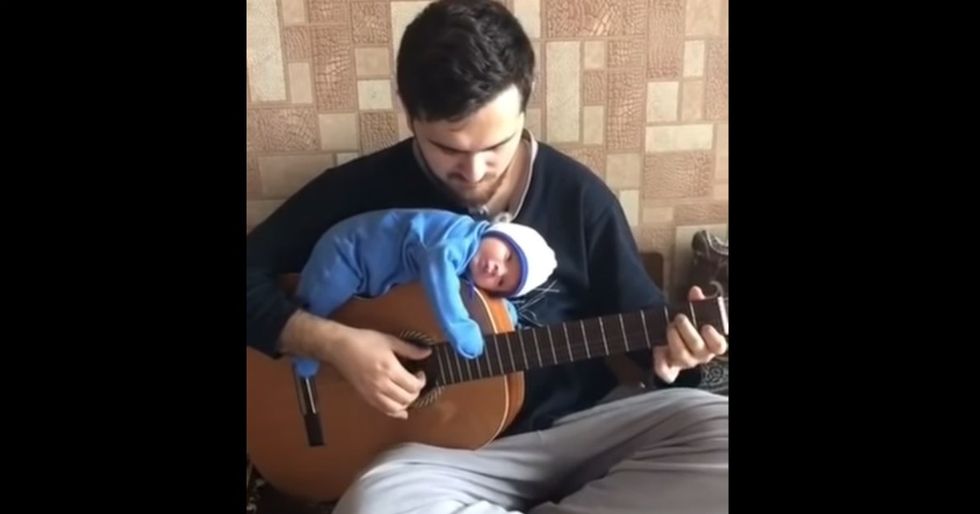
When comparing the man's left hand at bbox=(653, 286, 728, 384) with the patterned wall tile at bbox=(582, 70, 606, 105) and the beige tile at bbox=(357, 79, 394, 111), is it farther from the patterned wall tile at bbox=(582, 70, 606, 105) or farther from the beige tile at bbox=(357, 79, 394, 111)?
the beige tile at bbox=(357, 79, 394, 111)

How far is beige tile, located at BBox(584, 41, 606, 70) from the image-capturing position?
716 mm

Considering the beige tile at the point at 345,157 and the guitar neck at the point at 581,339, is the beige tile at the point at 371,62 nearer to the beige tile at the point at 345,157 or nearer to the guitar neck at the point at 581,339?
the beige tile at the point at 345,157

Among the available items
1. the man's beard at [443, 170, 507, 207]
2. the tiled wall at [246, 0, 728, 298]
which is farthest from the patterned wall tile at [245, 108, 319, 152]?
the man's beard at [443, 170, 507, 207]

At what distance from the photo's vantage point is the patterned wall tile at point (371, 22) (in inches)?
27.8

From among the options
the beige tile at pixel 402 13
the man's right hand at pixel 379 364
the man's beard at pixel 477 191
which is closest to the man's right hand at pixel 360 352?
the man's right hand at pixel 379 364

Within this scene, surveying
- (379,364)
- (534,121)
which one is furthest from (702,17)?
(379,364)

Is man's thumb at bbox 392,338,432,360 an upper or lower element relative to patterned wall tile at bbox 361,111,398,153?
lower

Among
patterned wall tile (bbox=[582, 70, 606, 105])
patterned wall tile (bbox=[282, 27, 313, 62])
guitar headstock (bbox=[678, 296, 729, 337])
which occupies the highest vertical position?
patterned wall tile (bbox=[282, 27, 313, 62])

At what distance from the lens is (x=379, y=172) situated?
0.73 meters

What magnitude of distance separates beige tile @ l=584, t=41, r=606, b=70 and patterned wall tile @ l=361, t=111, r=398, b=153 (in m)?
0.14
